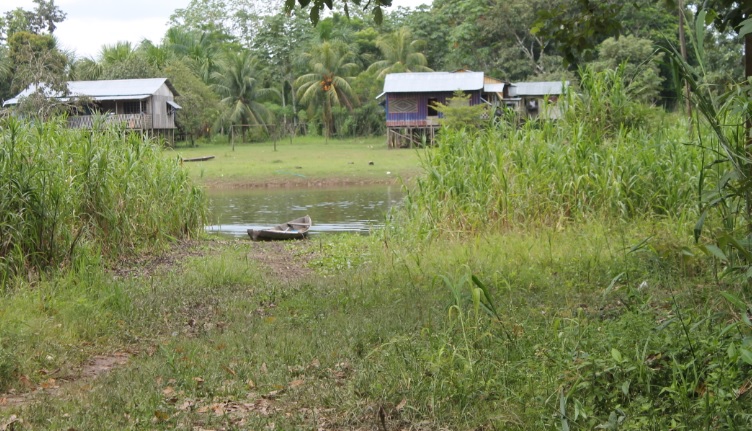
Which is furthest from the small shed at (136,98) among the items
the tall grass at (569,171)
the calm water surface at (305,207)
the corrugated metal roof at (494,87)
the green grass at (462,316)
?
the tall grass at (569,171)

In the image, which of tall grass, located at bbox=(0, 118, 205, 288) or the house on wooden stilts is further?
the house on wooden stilts

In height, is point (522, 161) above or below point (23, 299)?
above

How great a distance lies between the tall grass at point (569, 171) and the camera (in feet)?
29.0

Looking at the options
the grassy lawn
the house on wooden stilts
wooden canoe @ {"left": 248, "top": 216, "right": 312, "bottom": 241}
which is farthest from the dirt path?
the house on wooden stilts

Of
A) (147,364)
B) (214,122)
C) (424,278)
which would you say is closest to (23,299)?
(147,364)

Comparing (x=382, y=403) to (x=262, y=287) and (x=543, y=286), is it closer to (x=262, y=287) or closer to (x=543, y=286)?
(x=543, y=286)

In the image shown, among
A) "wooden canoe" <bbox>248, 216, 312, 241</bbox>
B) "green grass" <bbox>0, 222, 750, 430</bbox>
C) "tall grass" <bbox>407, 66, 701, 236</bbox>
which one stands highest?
"tall grass" <bbox>407, 66, 701, 236</bbox>

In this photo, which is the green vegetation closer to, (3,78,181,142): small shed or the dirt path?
the dirt path

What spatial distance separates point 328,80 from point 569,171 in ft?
119

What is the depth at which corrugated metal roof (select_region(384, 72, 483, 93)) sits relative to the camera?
39.0 m

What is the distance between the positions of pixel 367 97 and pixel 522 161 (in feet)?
122

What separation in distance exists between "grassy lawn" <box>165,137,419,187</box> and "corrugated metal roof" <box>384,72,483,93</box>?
320cm

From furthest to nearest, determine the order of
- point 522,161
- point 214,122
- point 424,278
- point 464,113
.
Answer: point 214,122 → point 464,113 → point 522,161 → point 424,278

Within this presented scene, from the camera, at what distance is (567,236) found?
26.8ft
